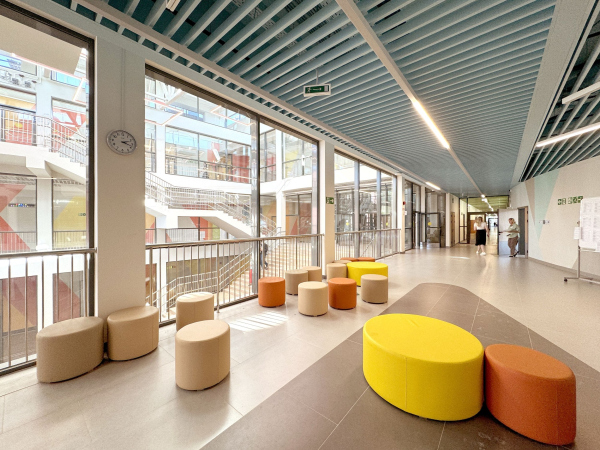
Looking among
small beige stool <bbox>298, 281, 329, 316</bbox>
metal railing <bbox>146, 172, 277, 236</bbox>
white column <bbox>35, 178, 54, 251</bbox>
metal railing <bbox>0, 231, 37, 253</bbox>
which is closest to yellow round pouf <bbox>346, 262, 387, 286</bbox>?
small beige stool <bbox>298, 281, 329, 316</bbox>

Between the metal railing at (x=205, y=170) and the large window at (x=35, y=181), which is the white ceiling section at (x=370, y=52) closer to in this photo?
the large window at (x=35, y=181)

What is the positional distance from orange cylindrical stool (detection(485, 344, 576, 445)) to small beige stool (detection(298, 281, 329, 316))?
222cm

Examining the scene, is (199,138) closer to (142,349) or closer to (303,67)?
(303,67)

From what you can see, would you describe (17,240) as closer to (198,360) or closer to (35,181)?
(35,181)

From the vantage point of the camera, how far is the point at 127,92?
289cm

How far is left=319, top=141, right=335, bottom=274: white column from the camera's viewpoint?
249 inches

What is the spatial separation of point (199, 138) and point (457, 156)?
10618 millimetres

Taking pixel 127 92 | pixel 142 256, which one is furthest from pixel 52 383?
pixel 127 92

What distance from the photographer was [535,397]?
155 cm

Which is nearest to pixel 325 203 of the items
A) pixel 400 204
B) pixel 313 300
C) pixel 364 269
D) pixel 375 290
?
pixel 364 269

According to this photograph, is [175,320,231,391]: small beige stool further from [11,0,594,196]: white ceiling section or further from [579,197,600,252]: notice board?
[579,197,600,252]: notice board

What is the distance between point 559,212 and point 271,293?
940 centimetres

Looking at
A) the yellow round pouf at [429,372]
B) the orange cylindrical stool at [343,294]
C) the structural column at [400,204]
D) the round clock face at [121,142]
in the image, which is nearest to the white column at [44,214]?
the round clock face at [121,142]

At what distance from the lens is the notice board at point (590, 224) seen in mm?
5223
